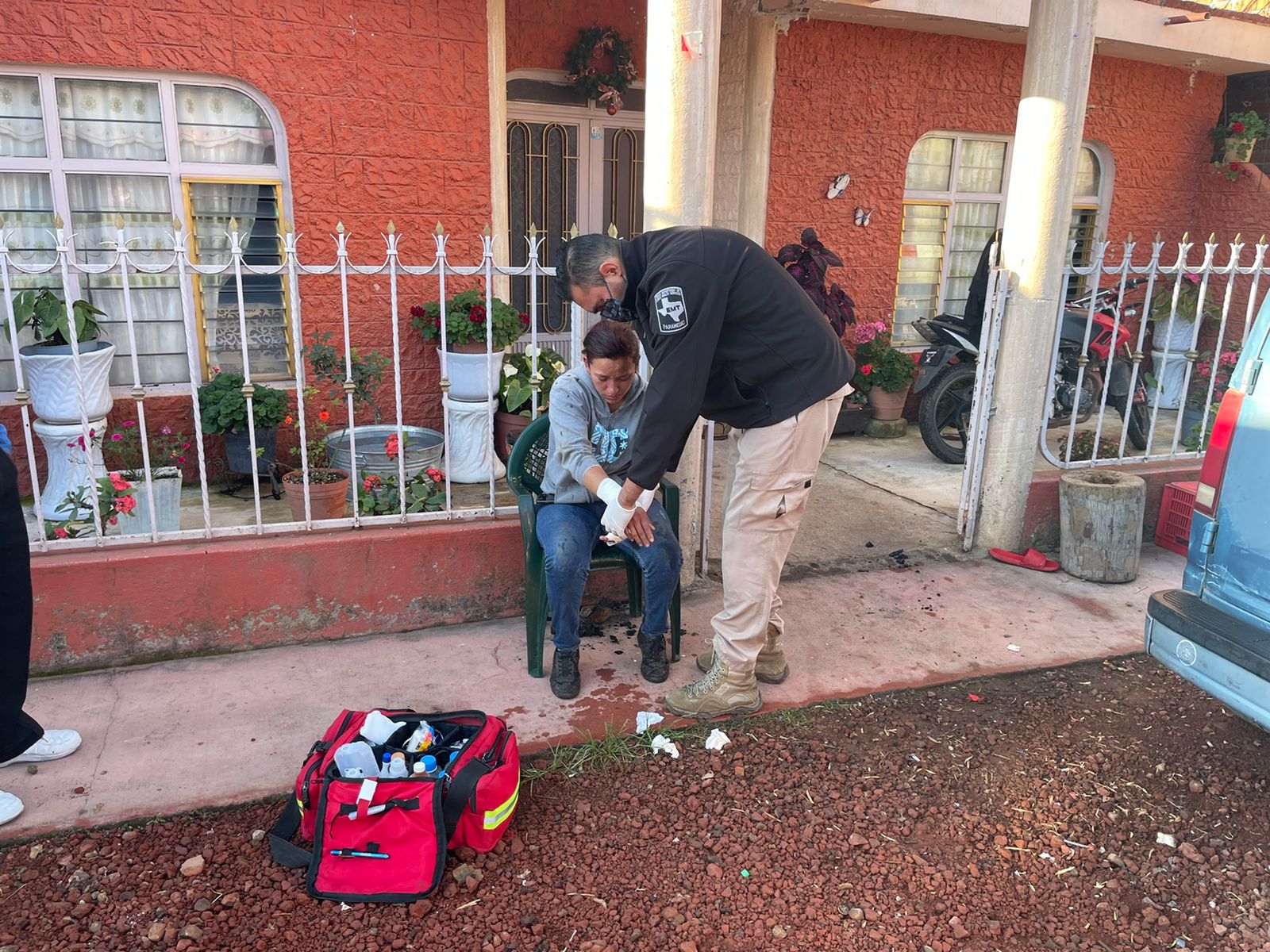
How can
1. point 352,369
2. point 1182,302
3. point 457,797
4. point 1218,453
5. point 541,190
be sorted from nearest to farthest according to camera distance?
point 457,797
point 1218,453
point 352,369
point 541,190
point 1182,302

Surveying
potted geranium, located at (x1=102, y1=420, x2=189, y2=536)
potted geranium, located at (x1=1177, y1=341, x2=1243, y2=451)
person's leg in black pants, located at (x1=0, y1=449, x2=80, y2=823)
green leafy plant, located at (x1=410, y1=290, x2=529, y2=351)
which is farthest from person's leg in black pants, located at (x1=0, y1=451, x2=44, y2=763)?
potted geranium, located at (x1=1177, y1=341, x2=1243, y2=451)

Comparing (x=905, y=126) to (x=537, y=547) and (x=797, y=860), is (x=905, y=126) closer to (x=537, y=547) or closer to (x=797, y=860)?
(x=537, y=547)

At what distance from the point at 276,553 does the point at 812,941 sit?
250cm

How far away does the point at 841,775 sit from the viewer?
3.03 meters

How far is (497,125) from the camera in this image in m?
5.71

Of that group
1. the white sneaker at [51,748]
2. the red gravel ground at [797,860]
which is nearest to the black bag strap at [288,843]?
the red gravel ground at [797,860]

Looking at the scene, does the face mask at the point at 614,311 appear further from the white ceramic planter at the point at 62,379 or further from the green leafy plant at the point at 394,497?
the white ceramic planter at the point at 62,379

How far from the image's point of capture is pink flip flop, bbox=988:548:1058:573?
4.88 m

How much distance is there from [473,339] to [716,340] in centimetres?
272

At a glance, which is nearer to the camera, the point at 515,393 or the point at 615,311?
the point at 615,311

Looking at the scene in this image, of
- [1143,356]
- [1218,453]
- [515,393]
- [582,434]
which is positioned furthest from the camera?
[1143,356]

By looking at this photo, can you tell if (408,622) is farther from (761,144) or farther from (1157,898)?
(761,144)

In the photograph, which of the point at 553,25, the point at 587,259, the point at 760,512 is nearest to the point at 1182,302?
the point at 553,25

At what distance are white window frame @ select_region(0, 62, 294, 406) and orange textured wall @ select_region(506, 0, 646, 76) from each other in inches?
73.7
